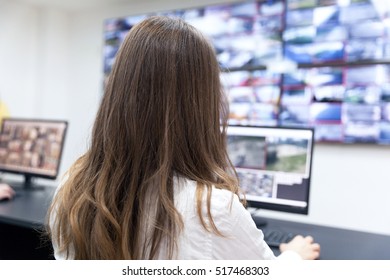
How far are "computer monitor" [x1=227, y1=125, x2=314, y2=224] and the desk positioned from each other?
10cm

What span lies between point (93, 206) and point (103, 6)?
344 cm

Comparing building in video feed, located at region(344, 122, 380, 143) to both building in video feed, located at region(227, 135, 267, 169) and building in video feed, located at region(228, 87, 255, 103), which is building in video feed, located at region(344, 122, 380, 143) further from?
building in video feed, located at region(227, 135, 267, 169)

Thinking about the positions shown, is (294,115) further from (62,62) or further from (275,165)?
(62,62)

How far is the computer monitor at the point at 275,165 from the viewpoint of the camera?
145 cm

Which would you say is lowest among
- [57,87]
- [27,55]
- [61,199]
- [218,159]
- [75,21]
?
[61,199]

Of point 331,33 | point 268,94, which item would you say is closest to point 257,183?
point 268,94

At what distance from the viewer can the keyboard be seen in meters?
1.27

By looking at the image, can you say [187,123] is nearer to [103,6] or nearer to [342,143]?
[342,143]

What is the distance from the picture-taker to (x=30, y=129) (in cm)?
219

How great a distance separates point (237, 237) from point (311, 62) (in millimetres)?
2238

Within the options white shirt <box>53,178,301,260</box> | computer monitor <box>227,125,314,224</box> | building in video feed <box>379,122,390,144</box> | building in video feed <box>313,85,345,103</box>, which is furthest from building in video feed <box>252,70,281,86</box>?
white shirt <box>53,178,301,260</box>

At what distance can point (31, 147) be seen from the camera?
215 cm

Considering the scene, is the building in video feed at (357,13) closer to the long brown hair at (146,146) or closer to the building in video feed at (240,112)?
the building in video feed at (240,112)

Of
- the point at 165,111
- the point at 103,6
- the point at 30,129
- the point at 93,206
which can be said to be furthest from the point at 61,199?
the point at 103,6
